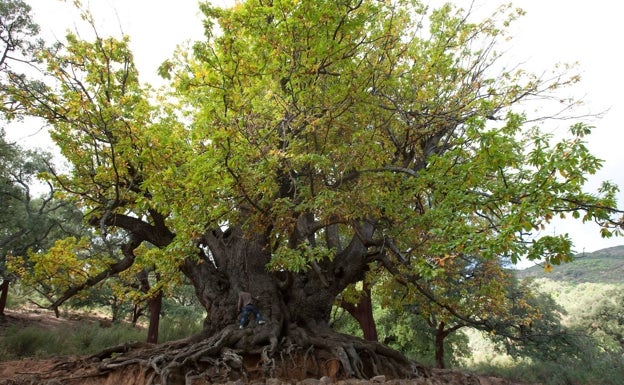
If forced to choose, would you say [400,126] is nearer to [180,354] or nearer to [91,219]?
[180,354]

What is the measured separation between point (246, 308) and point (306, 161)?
13.3 feet

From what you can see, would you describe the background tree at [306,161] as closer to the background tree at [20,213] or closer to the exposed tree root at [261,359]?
the exposed tree root at [261,359]

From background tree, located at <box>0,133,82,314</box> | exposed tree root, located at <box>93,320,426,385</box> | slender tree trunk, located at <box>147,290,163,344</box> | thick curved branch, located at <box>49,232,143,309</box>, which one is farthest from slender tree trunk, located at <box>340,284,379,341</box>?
background tree, located at <box>0,133,82,314</box>

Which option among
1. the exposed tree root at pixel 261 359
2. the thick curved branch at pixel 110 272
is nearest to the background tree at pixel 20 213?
the thick curved branch at pixel 110 272

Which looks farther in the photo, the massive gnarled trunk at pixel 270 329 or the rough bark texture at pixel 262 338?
the massive gnarled trunk at pixel 270 329

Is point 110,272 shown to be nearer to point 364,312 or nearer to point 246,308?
point 246,308

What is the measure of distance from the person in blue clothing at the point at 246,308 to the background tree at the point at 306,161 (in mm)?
201

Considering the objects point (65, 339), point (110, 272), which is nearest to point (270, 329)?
point (110, 272)

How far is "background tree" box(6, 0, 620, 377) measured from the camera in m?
4.70

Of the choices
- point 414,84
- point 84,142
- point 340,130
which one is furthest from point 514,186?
point 84,142

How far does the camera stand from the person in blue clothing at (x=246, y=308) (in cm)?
779

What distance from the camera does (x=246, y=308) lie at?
7.81m

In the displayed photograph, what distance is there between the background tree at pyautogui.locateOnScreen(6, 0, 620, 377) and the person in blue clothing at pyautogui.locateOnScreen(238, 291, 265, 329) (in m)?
0.20

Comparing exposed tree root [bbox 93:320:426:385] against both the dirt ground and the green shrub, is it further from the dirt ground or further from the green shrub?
the green shrub
